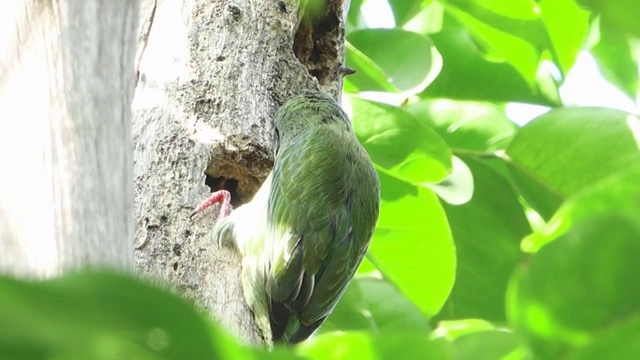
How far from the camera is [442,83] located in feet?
11.1

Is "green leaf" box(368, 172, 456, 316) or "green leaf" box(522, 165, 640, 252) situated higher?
"green leaf" box(522, 165, 640, 252)

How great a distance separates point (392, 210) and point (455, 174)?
0.29 meters

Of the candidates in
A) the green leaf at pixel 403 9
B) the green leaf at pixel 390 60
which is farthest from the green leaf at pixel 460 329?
the green leaf at pixel 403 9

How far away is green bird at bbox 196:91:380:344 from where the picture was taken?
9.71 feet

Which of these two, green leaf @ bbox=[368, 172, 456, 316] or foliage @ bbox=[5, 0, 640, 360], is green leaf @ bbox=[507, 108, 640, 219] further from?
green leaf @ bbox=[368, 172, 456, 316]

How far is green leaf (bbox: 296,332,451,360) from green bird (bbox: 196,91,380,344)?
219 cm

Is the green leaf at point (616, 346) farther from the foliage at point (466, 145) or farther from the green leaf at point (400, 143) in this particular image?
the green leaf at point (400, 143)

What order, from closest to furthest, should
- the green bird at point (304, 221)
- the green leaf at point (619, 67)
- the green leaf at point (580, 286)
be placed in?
the green leaf at point (580, 286)
the green bird at point (304, 221)
the green leaf at point (619, 67)

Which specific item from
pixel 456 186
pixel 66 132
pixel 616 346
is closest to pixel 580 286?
pixel 616 346

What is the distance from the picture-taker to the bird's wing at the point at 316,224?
2977mm

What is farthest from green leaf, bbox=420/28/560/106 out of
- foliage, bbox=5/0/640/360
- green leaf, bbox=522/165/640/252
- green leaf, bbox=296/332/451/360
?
green leaf, bbox=296/332/451/360

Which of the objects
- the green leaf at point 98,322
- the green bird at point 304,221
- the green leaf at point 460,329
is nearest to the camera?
the green leaf at point 98,322

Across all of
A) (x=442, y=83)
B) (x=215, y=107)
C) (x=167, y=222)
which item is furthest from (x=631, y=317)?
(x=442, y=83)

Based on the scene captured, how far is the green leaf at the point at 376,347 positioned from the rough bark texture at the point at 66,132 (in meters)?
0.51
